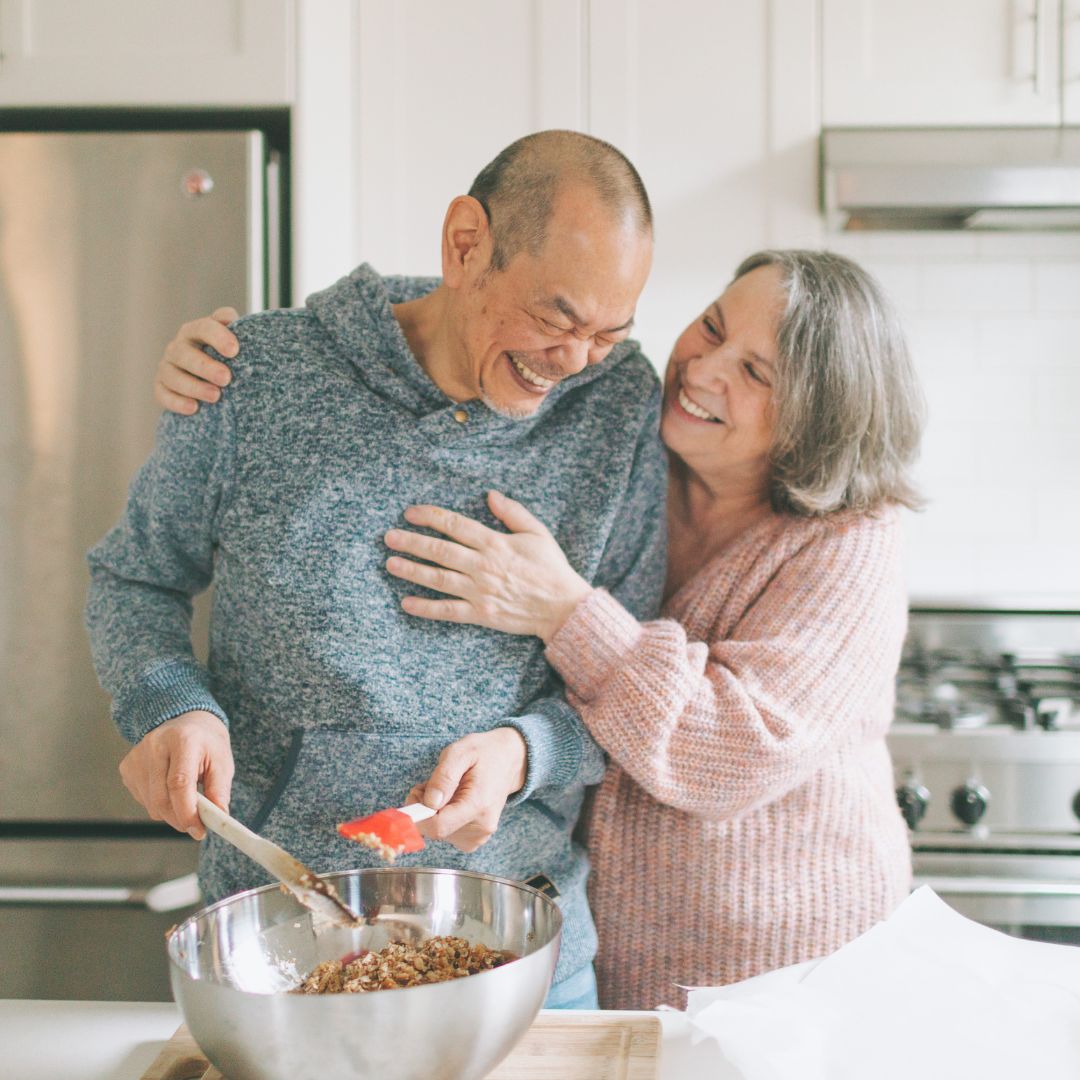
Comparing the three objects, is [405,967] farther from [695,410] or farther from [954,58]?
[954,58]

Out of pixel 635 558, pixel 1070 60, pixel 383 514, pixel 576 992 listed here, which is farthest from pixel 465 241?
pixel 1070 60

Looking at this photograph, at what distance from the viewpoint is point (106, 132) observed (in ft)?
5.74

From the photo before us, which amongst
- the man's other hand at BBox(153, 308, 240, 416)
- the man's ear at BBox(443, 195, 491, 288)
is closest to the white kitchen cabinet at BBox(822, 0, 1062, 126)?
the man's ear at BBox(443, 195, 491, 288)

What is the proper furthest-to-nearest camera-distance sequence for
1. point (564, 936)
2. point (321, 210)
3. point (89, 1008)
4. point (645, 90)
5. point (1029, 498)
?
point (1029, 498) → point (645, 90) → point (321, 210) → point (564, 936) → point (89, 1008)

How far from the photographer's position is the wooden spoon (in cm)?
76

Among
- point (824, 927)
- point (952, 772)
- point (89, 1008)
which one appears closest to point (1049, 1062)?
point (824, 927)

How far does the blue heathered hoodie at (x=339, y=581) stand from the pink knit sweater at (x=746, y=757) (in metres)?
0.07

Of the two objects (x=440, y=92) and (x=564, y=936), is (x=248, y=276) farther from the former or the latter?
(x=564, y=936)

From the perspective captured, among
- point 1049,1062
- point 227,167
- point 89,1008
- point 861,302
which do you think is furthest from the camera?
point 227,167

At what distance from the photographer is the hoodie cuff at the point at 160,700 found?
1.03 metres

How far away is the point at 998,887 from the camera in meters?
1.75

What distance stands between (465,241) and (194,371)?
0.28 m

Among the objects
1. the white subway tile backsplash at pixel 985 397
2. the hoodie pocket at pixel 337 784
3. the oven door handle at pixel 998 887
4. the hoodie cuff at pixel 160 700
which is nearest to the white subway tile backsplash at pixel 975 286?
the white subway tile backsplash at pixel 985 397

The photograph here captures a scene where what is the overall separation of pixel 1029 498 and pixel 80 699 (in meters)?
1.75
